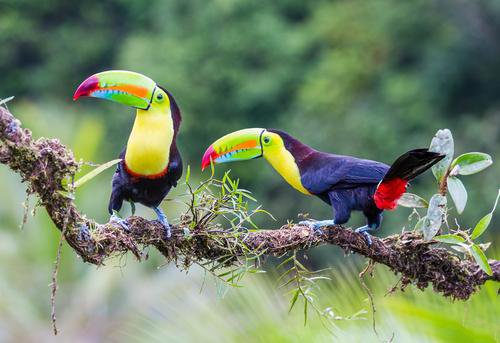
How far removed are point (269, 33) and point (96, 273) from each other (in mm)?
8308

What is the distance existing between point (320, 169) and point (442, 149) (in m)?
0.53

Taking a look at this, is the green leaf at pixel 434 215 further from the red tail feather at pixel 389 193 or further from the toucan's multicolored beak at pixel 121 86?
the toucan's multicolored beak at pixel 121 86

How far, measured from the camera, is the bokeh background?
8070 millimetres

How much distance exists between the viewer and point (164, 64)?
49.2 feet

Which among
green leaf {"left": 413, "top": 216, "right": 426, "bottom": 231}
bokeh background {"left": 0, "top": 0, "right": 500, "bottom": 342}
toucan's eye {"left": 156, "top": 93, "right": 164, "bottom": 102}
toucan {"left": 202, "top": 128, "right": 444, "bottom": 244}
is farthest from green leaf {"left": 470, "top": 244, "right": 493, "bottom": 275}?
bokeh background {"left": 0, "top": 0, "right": 500, "bottom": 342}

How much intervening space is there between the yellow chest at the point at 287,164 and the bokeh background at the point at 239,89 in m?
3.94

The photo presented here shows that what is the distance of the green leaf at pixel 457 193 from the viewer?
289 cm

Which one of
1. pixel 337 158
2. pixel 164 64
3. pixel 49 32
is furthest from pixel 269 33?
pixel 337 158

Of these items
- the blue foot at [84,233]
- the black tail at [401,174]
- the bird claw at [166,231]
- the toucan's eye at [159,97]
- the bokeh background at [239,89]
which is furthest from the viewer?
the bokeh background at [239,89]

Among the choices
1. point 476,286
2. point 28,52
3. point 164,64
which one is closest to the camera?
point 476,286

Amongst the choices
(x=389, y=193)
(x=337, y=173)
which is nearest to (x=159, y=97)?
(x=337, y=173)

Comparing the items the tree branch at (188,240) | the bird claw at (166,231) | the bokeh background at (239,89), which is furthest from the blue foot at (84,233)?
the bokeh background at (239,89)

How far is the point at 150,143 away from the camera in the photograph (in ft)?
9.65

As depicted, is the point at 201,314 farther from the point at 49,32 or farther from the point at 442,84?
the point at 49,32
